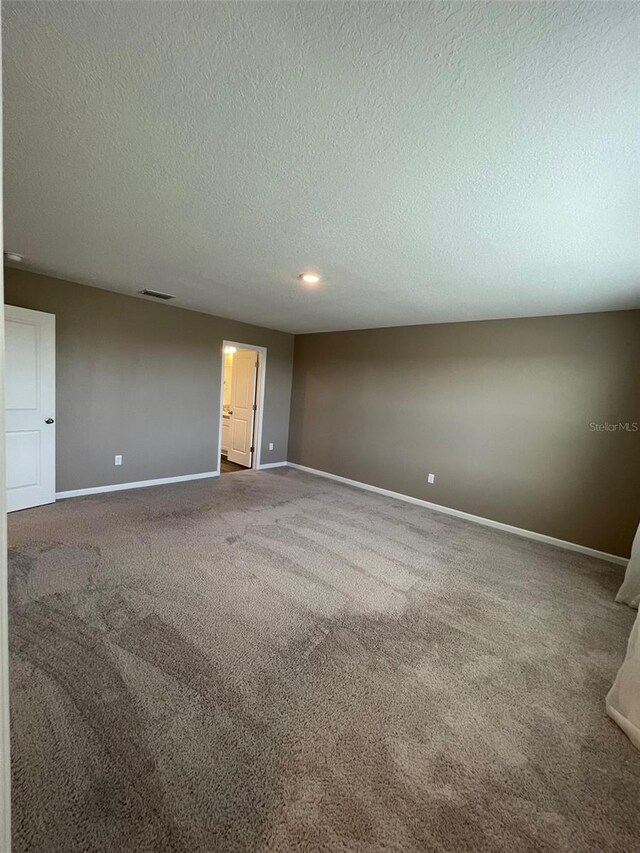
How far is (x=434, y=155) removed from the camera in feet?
4.82

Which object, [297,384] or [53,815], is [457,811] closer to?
[53,815]

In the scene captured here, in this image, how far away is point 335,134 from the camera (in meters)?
1.39

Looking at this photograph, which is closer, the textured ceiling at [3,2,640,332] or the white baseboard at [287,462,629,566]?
the textured ceiling at [3,2,640,332]

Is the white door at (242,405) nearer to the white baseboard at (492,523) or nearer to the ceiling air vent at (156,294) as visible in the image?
the white baseboard at (492,523)

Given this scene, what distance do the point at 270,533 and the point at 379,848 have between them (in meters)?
2.45

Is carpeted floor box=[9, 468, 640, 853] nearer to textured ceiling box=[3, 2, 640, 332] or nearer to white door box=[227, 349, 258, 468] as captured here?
textured ceiling box=[3, 2, 640, 332]

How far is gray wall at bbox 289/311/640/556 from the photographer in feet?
11.2

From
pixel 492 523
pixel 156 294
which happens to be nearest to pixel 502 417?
pixel 492 523

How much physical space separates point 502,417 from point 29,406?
4989mm

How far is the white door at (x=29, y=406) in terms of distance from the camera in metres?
3.39

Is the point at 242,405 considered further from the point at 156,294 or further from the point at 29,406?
the point at 29,406

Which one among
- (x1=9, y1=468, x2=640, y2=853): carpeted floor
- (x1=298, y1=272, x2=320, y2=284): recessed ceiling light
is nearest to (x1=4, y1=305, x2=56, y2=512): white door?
(x1=9, y1=468, x2=640, y2=853): carpeted floor

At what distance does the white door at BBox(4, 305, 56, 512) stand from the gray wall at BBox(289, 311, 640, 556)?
3.63m

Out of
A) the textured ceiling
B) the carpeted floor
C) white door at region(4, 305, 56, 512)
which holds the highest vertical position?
the textured ceiling
